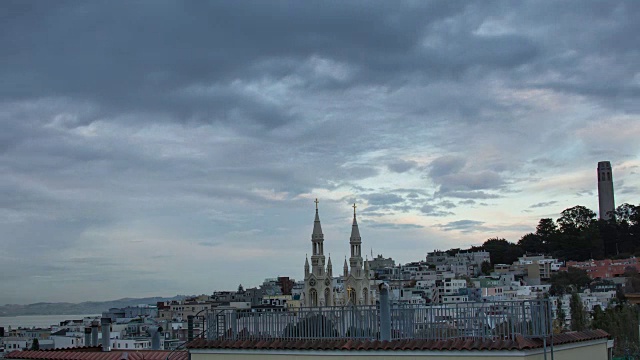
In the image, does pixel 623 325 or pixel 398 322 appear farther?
pixel 623 325

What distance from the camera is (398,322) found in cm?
1509

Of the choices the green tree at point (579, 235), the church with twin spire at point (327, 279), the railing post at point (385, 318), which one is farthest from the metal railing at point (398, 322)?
the green tree at point (579, 235)

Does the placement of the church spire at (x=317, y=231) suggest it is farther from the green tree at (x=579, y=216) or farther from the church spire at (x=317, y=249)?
the green tree at (x=579, y=216)

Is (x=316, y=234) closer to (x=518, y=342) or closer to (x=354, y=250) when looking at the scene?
(x=354, y=250)

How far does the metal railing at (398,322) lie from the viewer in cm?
1408

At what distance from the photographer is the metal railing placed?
14078mm

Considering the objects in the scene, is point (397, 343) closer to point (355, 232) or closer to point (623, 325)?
point (623, 325)

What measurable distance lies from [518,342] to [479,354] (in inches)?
27.0

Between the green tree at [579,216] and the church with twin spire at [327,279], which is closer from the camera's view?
the church with twin spire at [327,279]

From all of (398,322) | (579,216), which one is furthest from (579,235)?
(398,322)

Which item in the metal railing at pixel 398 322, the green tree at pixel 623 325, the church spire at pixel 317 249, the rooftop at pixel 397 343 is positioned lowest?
the green tree at pixel 623 325

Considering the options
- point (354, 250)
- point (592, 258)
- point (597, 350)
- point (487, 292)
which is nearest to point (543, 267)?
point (592, 258)

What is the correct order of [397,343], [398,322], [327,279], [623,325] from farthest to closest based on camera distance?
[327,279] < [623,325] < [398,322] < [397,343]

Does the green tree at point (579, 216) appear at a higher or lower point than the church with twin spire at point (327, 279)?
higher
